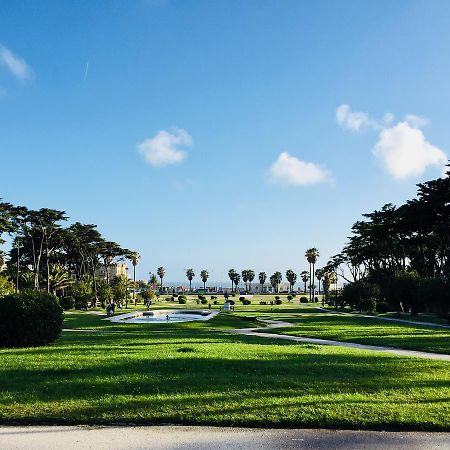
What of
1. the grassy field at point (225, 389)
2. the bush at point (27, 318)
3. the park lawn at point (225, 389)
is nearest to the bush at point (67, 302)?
the bush at point (27, 318)

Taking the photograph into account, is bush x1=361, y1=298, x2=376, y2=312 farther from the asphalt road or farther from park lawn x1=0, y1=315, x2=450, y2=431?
the asphalt road

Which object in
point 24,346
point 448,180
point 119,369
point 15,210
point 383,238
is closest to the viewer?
point 119,369

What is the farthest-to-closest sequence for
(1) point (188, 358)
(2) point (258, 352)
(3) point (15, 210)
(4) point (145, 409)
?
(3) point (15, 210), (2) point (258, 352), (1) point (188, 358), (4) point (145, 409)

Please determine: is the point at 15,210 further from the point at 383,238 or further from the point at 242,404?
the point at 242,404

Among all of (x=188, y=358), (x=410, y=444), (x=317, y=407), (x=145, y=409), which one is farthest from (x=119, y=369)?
(x=410, y=444)

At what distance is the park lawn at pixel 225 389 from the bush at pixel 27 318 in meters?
1.99

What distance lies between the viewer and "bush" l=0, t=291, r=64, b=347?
16328 mm

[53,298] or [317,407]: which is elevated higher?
[53,298]

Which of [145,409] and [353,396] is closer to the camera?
[145,409]

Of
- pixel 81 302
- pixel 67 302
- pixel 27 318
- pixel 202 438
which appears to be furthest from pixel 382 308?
pixel 202 438

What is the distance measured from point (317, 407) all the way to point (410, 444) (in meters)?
1.90

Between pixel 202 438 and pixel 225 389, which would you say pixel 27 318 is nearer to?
pixel 225 389

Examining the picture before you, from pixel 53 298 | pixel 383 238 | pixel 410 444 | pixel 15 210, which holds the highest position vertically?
pixel 15 210

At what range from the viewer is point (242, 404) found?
28.0 ft
